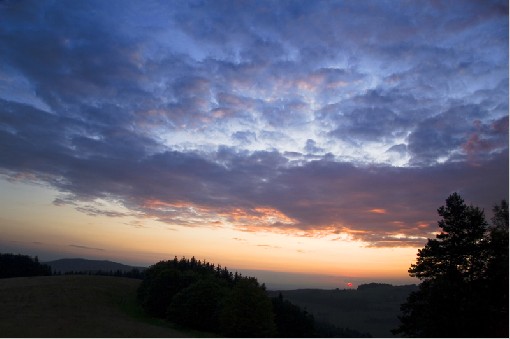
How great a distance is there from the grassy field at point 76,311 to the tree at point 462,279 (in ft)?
97.9

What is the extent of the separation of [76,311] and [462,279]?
6104cm

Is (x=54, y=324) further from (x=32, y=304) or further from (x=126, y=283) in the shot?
(x=126, y=283)

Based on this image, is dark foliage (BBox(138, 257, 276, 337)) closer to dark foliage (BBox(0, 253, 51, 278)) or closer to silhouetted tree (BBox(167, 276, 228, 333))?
silhouetted tree (BBox(167, 276, 228, 333))

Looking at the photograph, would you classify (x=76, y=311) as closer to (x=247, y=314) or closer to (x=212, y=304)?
(x=212, y=304)

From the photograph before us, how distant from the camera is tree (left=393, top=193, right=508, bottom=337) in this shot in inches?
1371

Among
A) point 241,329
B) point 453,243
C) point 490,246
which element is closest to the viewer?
point 490,246

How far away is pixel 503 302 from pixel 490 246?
21.3ft

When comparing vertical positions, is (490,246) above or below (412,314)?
above

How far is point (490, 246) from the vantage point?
135 ft

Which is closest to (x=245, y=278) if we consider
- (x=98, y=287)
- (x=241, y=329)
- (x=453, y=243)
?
(x=241, y=329)

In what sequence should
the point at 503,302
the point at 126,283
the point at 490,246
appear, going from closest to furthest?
the point at 503,302 < the point at 490,246 < the point at 126,283

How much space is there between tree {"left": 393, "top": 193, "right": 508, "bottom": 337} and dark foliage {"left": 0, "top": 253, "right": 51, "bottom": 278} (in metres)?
154

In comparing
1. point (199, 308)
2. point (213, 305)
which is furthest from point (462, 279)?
point (199, 308)

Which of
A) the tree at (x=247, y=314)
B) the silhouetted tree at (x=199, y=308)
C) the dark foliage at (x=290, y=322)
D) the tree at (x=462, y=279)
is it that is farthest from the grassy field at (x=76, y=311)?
the dark foliage at (x=290, y=322)
